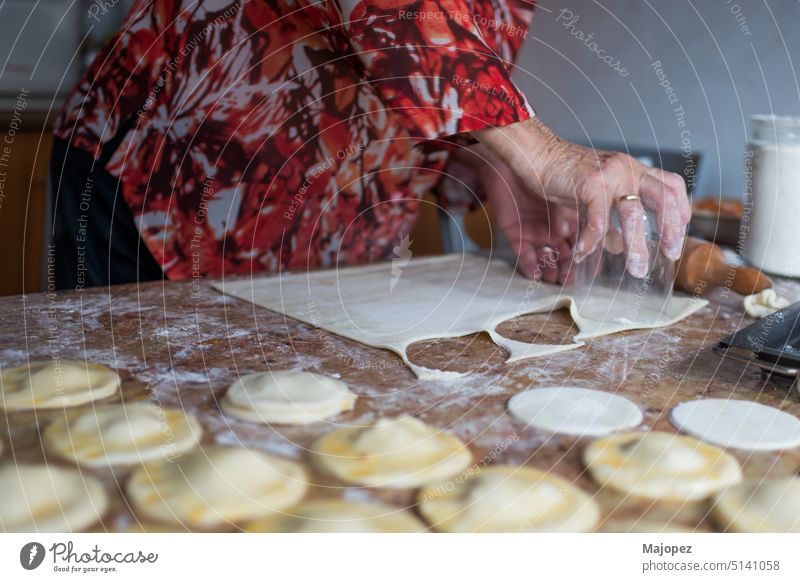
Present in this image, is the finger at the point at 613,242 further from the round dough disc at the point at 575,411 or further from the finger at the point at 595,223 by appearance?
the round dough disc at the point at 575,411

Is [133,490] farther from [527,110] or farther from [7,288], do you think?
[7,288]

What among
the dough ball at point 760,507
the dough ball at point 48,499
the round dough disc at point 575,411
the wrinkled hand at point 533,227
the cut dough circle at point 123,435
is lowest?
the dough ball at point 760,507

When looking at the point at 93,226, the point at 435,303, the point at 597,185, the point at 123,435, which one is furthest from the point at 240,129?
the point at 123,435

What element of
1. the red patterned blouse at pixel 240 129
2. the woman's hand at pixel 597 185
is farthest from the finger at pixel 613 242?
the red patterned blouse at pixel 240 129

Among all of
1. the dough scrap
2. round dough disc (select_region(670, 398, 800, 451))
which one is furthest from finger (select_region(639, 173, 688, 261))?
round dough disc (select_region(670, 398, 800, 451))

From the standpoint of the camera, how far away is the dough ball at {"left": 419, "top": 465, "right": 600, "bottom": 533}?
1.47ft

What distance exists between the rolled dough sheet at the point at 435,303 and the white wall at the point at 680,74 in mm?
1188

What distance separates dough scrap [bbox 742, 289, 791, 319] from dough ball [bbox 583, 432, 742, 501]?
0.39 m

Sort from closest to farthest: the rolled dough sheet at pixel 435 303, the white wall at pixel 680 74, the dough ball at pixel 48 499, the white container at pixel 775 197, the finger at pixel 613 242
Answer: the dough ball at pixel 48 499, the rolled dough sheet at pixel 435 303, the finger at pixel 613 242, the white container at pixel 775 197, the white wall at pixel 680 74

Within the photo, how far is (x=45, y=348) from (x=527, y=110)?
0.53 meters

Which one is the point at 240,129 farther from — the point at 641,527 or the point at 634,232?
the point at 641,527

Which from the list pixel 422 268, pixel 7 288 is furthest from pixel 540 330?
pixel 7 288

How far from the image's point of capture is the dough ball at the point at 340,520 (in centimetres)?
44

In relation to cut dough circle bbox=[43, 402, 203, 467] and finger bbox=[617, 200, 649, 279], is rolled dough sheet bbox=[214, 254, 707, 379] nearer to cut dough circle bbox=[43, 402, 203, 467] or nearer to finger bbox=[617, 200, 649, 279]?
finger bbox=[617, 200, 649, 279]
